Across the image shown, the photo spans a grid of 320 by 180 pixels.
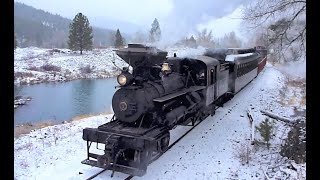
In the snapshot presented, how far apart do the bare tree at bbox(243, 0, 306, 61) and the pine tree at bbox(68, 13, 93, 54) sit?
4896 centimetres

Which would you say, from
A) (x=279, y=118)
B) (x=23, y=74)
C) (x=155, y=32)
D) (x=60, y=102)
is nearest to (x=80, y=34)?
(x=23, y=74)

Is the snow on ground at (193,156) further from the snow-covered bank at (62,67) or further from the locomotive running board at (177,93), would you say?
the snow-covered bank at (62,67)

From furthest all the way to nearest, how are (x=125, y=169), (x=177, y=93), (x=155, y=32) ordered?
1. (x=155, y=32)
2. (x=177, y=93)
3. (x=125, y=169)

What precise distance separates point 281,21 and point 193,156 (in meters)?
4.84

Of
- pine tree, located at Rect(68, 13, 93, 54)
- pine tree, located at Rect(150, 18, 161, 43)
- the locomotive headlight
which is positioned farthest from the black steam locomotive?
pine tree, located at Rect(68, 13, 93, 54)

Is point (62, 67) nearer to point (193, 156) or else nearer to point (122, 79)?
point (122, 79)

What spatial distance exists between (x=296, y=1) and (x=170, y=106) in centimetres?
450

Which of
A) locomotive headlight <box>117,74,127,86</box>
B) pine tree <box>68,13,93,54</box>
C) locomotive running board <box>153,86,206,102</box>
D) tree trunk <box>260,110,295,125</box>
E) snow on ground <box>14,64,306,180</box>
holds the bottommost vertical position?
snow on ground <box>14,64,306,180</box>

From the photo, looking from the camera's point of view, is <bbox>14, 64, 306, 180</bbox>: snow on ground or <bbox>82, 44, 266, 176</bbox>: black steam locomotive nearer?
<bbox>82, 44, 266, 176</bbox>: black steam locomotive

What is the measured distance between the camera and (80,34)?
2196 inches

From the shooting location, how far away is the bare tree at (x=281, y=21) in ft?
29.9

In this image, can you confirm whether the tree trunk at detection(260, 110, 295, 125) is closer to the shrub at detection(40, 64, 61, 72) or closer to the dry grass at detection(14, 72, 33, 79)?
the dry grass at detection(14, 72, 33, 79)

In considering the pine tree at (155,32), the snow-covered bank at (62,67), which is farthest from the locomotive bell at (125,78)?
the snow-covered bank at (62,67)

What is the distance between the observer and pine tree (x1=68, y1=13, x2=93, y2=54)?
5494cm
